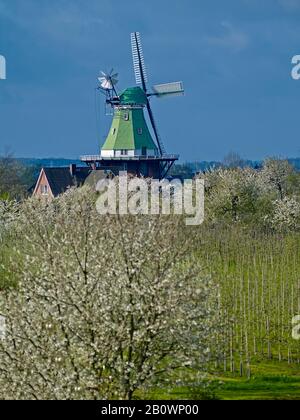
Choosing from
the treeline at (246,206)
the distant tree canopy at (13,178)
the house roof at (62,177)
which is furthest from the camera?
the house roof at (62,177)

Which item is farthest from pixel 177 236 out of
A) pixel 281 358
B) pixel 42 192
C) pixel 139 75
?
pixel 139 75

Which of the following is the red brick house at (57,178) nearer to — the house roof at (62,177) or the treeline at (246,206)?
the house roof at (62,177)

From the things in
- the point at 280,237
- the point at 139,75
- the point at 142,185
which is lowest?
the point at 280,237

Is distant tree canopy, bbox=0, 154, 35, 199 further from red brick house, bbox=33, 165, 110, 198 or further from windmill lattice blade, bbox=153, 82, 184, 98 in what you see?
windmill lattice blade, bbox=153, 82, 184, 98

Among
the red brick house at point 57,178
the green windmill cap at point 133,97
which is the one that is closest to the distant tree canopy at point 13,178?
the red brick house at point 57,178

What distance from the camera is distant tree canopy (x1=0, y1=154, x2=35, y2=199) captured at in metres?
56.4

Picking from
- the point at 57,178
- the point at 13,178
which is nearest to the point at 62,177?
the point at 57,178

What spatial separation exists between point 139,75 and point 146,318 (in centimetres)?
5939

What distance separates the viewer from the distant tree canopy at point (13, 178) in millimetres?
56406

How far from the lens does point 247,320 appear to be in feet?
74.8

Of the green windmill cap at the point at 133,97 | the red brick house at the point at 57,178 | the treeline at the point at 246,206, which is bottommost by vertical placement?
the treeline at the point at 246,206
